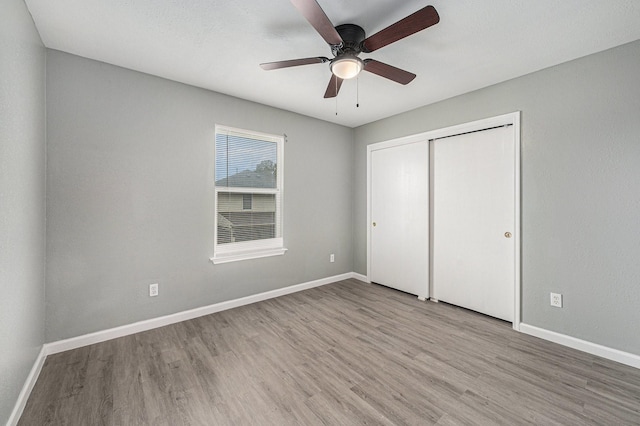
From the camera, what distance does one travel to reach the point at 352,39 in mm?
1946

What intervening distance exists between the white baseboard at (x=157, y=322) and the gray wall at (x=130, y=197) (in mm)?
59

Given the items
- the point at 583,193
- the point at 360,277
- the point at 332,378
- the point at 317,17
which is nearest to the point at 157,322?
the point at 332,378

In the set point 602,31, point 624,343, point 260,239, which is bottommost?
point 624,343

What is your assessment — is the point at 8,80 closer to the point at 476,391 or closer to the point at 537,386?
the point at 476,391

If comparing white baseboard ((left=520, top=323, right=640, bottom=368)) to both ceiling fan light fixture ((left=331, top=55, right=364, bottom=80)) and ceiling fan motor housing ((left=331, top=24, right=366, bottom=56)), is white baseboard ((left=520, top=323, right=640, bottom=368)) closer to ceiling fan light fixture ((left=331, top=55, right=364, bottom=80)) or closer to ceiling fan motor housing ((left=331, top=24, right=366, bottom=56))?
ceiling fan light fixture ((left=331, top=55, right=364, bottom=80))

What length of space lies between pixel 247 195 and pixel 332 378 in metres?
2.29

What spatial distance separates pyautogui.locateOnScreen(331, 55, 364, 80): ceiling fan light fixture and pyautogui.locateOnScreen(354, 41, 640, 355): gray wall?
1.89m

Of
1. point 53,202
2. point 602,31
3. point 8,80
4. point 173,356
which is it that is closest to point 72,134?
point 53,202

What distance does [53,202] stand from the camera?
7.30ft

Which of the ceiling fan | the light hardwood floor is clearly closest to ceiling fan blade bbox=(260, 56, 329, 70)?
the ceiling fan

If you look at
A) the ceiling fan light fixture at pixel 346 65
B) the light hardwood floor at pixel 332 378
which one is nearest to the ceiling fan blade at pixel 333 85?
the ceiling fan light fixture at pixel 346 65

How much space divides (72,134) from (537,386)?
165 inches

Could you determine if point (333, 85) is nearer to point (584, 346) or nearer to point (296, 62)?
point (296, 62)

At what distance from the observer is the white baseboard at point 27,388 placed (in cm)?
152
